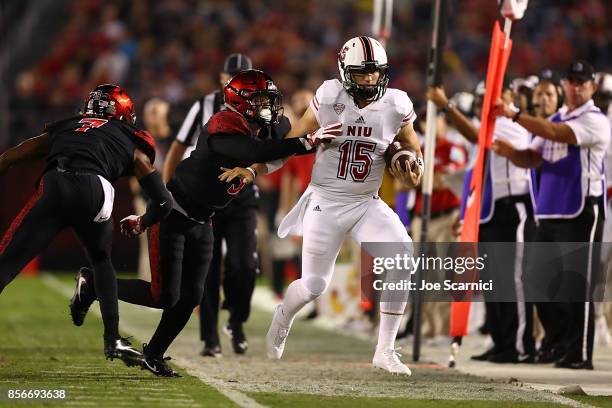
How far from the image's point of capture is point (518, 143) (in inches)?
367

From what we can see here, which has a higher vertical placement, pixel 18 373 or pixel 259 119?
pixel 259 119

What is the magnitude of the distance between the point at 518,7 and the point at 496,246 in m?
1.87

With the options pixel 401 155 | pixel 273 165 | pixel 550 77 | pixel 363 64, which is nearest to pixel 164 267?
pixel 273 165

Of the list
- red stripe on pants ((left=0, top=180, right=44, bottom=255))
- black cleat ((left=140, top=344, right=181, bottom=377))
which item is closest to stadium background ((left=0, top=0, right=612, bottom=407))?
black cleat ((left=140, top=344, right=181, bottom=377))

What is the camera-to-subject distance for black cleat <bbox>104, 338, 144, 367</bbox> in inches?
273

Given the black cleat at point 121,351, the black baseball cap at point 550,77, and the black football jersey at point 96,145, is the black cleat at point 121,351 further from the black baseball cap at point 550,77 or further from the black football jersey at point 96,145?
the black baseball cap at point 550,77

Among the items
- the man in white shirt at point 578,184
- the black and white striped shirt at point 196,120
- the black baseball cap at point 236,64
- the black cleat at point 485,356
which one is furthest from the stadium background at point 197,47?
the man in white shirt at point 578,184

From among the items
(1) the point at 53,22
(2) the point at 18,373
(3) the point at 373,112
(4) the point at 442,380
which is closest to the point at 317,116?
(3) the point at 373,112

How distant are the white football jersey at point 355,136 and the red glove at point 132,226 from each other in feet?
3.57

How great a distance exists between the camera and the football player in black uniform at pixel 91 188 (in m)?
6.71

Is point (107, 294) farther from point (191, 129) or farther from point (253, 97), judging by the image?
point (191, 129)

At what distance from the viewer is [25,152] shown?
6980 mm

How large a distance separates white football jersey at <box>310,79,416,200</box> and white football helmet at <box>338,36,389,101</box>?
6cm

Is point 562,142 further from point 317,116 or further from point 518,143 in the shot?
point 317,116
